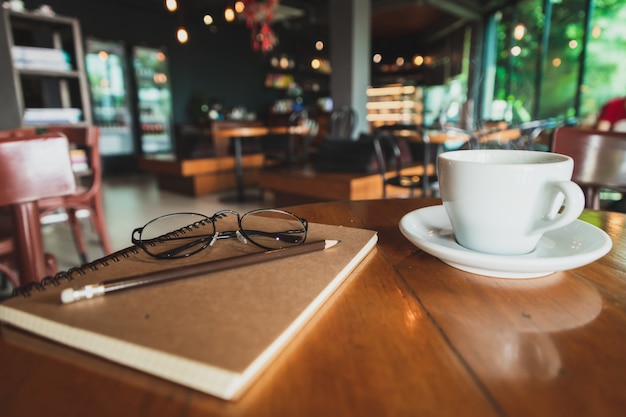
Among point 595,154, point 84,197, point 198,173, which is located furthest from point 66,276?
point 198,173

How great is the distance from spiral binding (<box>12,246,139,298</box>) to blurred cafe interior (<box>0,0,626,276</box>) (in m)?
1.30

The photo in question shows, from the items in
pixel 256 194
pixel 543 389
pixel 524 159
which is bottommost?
pixel 256 194

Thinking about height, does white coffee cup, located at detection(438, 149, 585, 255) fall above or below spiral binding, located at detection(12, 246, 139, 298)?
above

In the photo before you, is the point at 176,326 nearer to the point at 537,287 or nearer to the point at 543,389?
the point at 543,389

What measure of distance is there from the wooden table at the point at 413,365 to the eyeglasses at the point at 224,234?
0.15m

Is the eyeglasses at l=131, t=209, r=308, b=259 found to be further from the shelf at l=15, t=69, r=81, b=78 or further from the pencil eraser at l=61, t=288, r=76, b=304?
the shelf at l=15, t=69, r=81, b=78

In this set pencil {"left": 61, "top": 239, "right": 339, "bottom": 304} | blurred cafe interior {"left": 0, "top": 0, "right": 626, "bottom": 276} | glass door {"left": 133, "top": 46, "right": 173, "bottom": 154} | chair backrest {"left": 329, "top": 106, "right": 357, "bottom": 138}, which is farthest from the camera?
glass door {"left": 133, "top": 46, "right": 173, "bottom": 154}

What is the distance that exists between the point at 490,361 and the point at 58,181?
3.88 feet

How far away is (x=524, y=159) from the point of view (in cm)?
56

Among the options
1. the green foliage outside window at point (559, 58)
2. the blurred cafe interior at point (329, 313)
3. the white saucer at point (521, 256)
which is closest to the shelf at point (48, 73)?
the blurred cafe interior at point (329, 313)

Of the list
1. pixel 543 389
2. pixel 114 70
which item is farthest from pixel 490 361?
pixel 114 70

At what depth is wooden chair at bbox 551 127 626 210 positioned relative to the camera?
1.07m

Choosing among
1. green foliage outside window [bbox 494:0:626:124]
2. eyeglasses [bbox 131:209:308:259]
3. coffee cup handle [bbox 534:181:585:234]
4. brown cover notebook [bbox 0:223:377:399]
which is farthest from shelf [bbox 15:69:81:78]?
green foliage outside window [bbox 494:0:626:124]

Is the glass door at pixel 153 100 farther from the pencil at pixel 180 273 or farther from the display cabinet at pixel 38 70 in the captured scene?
the pencil at pixel 180 273
